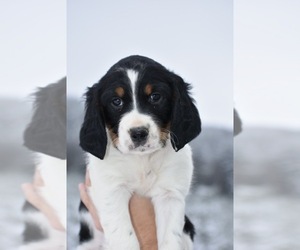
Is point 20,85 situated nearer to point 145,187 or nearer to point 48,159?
point 48,159

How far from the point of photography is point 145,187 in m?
2.15

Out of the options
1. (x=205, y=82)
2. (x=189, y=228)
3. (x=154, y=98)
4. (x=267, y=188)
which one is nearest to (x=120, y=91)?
(x=154, y=98)

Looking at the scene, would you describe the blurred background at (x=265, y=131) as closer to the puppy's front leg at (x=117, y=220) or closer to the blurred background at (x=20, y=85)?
the puppy's front leg at (x=117, y=220)

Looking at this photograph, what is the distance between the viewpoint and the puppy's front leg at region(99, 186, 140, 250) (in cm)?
208

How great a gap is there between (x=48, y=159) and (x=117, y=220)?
480 millimetres

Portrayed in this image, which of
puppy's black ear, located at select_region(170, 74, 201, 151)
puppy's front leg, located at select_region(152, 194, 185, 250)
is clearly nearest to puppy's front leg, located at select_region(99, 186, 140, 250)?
puppy's front leg, located at select_region(152, 194, 185, 250)

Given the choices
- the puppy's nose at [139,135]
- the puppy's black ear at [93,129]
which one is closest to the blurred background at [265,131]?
the puppy's nose at [139,135]

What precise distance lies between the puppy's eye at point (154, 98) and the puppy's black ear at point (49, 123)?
49 centimetres

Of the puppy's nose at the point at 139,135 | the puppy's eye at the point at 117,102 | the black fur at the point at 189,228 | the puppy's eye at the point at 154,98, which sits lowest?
the black fur at the point at 189,228

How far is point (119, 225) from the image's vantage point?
6.89 ft

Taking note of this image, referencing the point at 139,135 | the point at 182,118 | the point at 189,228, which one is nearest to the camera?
the point at 139,135

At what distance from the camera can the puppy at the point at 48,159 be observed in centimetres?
226

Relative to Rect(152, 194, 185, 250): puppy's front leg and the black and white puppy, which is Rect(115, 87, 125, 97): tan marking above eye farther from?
Rect(152, 194, 185, 250): puppy's front leg

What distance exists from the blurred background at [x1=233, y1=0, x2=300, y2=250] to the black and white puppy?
28 cm
